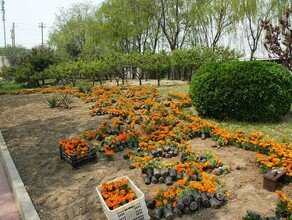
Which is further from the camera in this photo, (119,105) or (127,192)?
(119,105)

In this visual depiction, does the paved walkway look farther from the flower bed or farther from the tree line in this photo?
the tree line

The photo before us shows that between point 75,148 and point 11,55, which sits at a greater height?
point 11,55

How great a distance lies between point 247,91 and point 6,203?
579cm

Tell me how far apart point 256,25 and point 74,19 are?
25.1m

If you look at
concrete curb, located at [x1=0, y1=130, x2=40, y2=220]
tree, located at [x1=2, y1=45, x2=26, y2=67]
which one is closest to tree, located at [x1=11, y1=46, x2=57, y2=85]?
concrete curb, located at [x1=0, y1=130, x2=40, y2=220]

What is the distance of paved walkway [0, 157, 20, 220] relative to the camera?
3.63 metres

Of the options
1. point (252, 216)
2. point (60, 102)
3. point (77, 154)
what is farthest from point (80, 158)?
point (60, 102)

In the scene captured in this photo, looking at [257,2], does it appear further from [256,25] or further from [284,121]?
[284,121]

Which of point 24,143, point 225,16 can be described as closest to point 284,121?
point 24,143

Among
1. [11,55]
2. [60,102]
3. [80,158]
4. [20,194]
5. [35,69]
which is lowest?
[20,194]

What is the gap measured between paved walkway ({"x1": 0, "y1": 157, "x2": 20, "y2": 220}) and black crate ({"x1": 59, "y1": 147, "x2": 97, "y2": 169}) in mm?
1106

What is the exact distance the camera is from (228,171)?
4.03 m

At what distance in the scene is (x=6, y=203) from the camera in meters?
3.99

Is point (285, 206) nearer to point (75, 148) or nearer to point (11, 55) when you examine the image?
point (75, 148)
